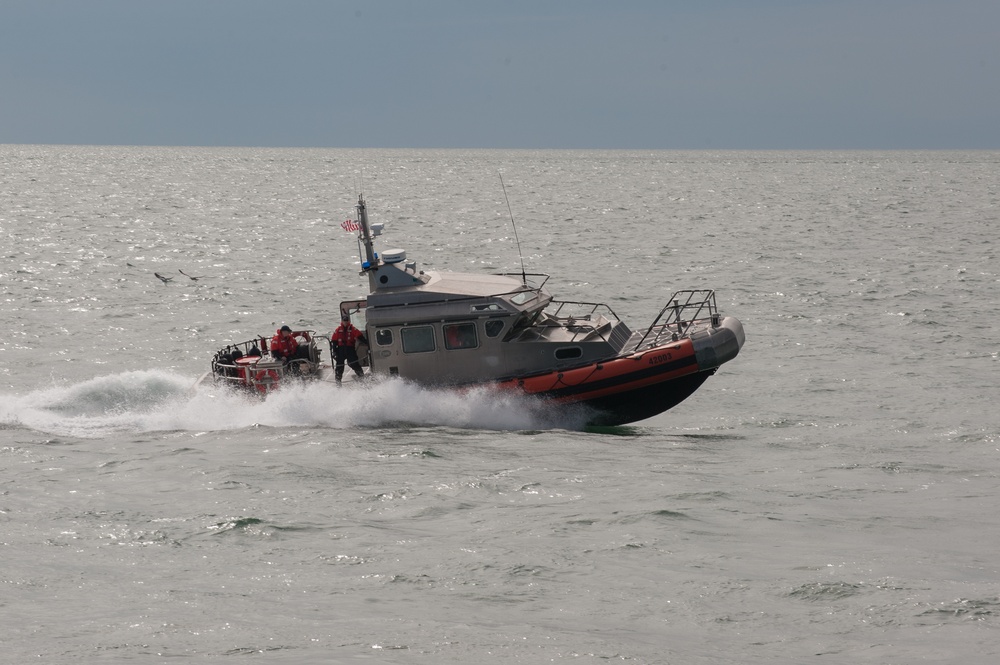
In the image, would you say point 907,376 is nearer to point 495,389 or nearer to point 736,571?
point 495,389

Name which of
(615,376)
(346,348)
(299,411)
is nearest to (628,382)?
(615,376)

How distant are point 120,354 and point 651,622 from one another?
18.1 metres

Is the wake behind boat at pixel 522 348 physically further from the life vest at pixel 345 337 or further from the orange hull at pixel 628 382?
the life vest at pixel 345 337

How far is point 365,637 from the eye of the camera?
380 inches

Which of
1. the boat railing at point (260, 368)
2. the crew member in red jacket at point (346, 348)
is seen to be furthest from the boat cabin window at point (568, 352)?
the boat railing at point (260, 368)

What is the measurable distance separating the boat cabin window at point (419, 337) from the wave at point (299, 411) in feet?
1.92

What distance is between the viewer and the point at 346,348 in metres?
18.3

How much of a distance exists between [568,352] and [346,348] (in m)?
3.47

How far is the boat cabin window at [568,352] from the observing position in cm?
1769

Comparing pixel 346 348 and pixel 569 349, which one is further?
pixel 346 348

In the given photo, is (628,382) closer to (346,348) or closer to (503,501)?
(503,501)

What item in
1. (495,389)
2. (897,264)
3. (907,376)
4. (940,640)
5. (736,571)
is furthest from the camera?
(897,264)

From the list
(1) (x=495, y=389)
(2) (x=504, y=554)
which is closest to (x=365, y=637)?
(2) (x=504, y=554)

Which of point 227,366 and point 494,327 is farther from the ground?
point 494,327
